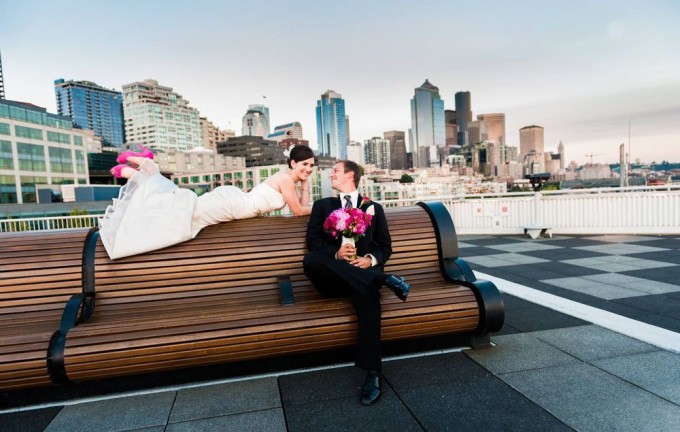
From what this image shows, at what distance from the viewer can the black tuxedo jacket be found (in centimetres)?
336

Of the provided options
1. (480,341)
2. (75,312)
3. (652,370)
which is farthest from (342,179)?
(652,370)

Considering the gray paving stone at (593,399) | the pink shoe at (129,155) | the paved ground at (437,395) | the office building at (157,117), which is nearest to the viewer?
the gray paving stone at (593,399)

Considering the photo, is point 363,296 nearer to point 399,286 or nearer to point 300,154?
point 399,286

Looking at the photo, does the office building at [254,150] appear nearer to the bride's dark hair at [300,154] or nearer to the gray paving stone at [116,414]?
the bride's dark hair at [300,154]

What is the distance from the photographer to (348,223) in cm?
309

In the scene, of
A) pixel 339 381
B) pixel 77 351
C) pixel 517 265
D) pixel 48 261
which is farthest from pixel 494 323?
pixel 517 265

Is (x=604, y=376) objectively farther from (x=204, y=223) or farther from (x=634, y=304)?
(x=204, y=223)

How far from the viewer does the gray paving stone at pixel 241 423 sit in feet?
7.68

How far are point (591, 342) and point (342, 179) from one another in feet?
8.06

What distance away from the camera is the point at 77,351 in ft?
8.18

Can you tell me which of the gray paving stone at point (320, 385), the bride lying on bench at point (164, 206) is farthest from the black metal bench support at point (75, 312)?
the gray paving stone at point (320, 385)

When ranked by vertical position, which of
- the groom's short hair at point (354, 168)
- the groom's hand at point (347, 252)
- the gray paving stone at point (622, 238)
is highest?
the groom's short hair at point (354, 168)

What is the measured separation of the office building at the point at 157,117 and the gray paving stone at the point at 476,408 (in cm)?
19930

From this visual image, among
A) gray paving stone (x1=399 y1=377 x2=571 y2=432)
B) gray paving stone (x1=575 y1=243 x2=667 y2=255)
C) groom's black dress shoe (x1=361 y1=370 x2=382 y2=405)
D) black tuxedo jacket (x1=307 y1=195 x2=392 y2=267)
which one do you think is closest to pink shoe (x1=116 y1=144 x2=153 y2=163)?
black tuxedo jacket (x1=307 y1=195 x2=392 y2=267)
